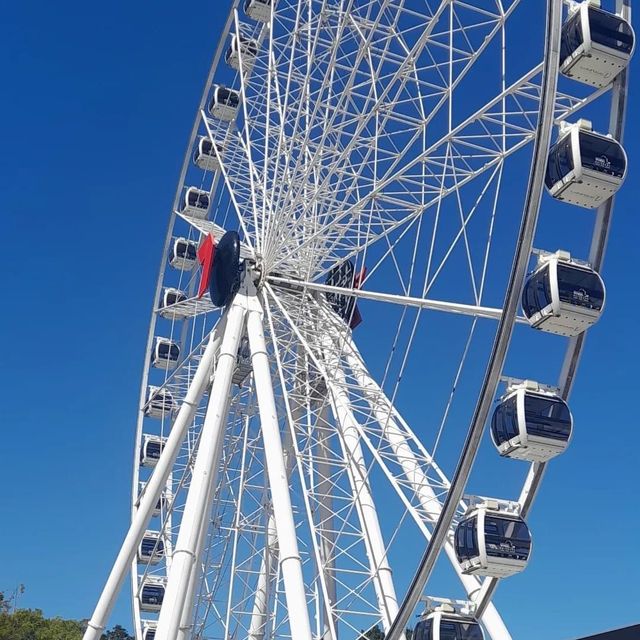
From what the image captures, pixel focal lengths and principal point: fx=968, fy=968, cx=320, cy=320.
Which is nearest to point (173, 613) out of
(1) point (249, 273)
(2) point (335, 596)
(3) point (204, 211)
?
(2) point (335, 596)

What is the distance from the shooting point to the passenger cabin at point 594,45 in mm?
12734

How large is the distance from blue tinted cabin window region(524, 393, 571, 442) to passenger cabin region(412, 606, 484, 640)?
2567 mm

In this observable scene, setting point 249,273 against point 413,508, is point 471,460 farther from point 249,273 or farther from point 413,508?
point 249,273

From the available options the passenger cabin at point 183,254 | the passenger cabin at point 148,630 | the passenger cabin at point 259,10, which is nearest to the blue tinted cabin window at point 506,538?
the passenger cabin at point 148,630

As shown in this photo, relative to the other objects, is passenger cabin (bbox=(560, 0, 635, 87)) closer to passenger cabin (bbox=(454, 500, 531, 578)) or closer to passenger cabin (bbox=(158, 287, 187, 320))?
passenger cabin (bbox=(454, 500, 531, 578))

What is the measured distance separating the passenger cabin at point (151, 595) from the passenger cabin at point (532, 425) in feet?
48.3

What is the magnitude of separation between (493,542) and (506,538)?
0.20 metres

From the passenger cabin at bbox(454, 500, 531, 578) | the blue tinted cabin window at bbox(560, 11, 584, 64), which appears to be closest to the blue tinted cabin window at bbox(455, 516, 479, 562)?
the passenger cabin at bbox(454, 500, 531, 578)

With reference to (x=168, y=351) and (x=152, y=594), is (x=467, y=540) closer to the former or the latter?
(x=152, y=594)

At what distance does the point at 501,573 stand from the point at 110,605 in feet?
30.1

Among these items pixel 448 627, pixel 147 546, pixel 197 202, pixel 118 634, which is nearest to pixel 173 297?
pixel 197 202

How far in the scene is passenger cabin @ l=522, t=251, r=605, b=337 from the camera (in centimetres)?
1270

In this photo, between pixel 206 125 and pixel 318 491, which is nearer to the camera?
pixel 318 491

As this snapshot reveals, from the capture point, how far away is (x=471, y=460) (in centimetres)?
1184
